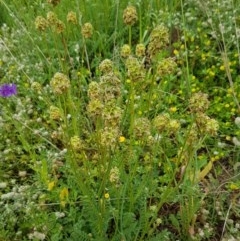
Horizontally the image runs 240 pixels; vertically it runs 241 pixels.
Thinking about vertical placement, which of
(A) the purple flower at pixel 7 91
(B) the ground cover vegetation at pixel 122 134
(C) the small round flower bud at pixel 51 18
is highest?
(C) the small round flower bud at pixel 51 18

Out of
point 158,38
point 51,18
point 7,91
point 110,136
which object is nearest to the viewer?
point 110,136

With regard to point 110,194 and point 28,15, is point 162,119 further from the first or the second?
point 28,15

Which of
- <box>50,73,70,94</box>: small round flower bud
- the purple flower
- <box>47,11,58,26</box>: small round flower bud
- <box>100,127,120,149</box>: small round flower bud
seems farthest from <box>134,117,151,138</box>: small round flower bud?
the purple flower

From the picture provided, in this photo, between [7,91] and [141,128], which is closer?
[141,128]

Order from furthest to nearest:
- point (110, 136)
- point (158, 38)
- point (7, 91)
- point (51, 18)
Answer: point (7, 91) → point (51, 18) → point (158, 38) → point (110, 136)

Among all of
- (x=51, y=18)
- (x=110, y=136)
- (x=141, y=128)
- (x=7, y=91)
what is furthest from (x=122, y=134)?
(x=110, y=136)

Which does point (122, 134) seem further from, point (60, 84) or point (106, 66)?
point (60, 84)

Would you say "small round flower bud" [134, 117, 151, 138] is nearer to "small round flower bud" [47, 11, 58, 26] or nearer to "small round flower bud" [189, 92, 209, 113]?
"small round flower bud" [189, 92, 209, 113]

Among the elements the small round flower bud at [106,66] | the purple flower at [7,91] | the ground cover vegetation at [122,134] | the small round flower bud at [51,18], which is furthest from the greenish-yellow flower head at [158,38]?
the purple flower at [7,91]

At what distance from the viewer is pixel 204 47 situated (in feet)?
8.59

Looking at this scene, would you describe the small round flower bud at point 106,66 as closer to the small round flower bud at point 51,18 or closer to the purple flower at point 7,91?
the small round flower bud at point 51,18

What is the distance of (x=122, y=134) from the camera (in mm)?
2119

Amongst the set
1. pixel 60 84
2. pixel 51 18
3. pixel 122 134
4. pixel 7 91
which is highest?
pixel 51 18

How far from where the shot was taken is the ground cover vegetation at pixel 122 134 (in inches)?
53.2
